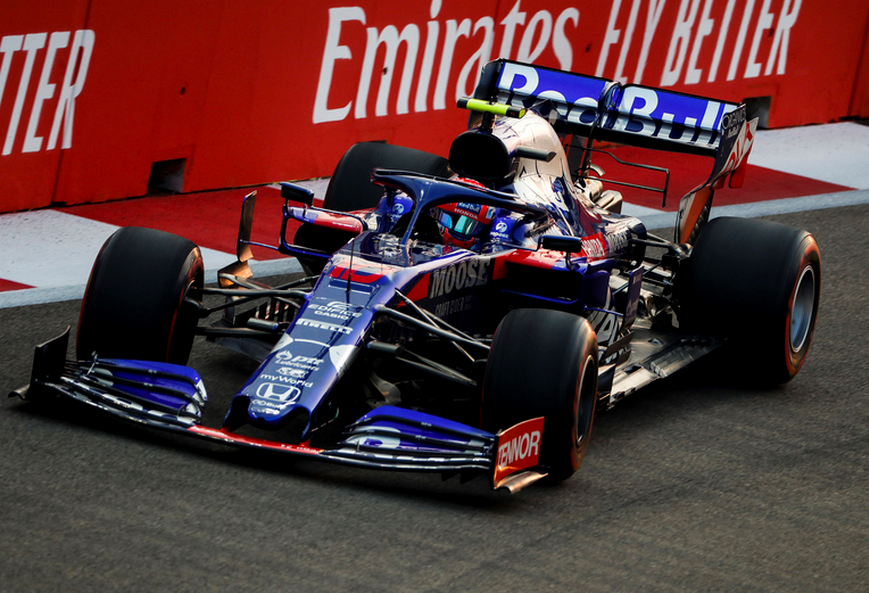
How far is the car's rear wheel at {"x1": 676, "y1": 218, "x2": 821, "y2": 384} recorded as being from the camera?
6570mm

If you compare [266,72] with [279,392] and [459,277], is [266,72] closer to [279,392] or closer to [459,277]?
[459,277]

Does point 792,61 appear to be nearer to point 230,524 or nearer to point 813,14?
point 813,14

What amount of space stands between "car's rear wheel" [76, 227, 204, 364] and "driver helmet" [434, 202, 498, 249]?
50.7 inches

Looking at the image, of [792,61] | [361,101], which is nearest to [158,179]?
[361,101]

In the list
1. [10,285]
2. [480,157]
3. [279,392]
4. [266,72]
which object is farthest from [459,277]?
[266,72]

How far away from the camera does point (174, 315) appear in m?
5.48

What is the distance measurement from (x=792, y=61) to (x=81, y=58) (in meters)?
8.08

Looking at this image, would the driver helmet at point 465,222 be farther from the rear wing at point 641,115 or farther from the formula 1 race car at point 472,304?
the rear wing at point 641,115

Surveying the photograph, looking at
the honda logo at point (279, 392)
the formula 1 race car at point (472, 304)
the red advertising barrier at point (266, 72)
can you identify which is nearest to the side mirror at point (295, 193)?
the formula 1 race car at point (472, 304)

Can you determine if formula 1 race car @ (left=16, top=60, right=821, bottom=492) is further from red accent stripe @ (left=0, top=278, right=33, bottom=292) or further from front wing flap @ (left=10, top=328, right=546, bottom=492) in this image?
red accent stripe @ (left=0, top=278, right=33, bottom=292)

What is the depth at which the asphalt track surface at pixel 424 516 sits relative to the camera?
4.20 meters

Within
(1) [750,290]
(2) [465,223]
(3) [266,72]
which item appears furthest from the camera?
(3) [266,72]

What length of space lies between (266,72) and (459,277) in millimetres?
4555

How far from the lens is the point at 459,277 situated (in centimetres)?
571
